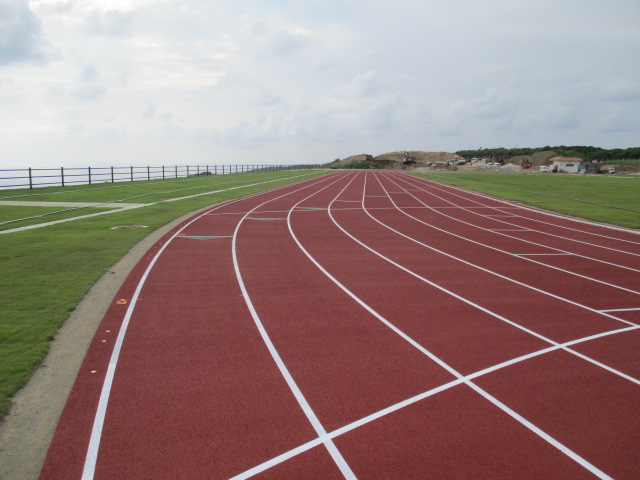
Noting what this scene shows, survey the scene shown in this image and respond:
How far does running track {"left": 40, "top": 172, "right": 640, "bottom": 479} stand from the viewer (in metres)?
3.97

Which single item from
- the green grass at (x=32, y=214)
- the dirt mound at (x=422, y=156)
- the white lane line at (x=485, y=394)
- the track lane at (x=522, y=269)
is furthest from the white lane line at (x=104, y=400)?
the dirt mound at (x=422, y=156)

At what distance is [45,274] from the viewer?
29.7 ft

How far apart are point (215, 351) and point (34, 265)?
579 cm

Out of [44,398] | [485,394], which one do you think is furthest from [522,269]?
[44,398]

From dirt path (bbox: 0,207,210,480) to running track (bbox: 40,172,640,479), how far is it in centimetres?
13

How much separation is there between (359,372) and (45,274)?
262 inches

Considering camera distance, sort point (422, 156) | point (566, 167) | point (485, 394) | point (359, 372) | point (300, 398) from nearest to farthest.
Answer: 1. point (300, 398)
2. point (485, 394)
3. point (359, 372)
4. point (566, 167)
5. point (422, 156)

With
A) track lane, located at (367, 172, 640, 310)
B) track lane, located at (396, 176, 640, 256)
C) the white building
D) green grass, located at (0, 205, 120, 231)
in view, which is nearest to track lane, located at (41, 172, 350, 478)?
track lane, located at (367, 172, 640, 310)

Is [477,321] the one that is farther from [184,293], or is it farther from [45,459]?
[45,459]

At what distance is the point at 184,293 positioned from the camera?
27.6ft

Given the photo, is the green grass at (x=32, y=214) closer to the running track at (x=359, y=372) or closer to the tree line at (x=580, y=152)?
the running track at (x=359, y=372)

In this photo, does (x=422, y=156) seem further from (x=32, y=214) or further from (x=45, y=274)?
(x=45, y=274)

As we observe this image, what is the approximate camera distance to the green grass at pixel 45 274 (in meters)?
5.58

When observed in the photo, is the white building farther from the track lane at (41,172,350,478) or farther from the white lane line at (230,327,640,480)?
the track lane at (41,172,350,478)
